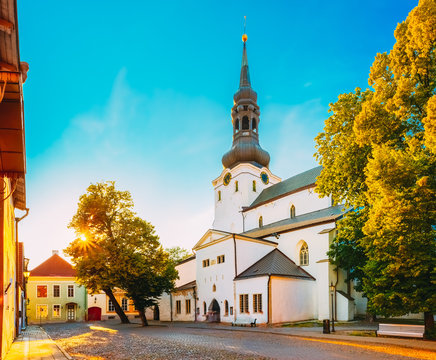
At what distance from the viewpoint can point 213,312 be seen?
33062 millimetres

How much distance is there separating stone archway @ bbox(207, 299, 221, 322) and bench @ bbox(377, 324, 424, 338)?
18.0 metres

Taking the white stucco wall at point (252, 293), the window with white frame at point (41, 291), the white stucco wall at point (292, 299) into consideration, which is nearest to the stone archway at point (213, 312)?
the white stucco wall at point (252, 293)

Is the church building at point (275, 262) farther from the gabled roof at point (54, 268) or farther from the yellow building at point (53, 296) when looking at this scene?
the gabled roof at point (54, 268)

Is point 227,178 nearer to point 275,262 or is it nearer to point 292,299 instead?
point 275,262

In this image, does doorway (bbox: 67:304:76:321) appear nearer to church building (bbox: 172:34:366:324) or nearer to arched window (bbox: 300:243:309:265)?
church building (bbox: 172:34:366:324)

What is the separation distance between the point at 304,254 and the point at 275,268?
395 centimetres

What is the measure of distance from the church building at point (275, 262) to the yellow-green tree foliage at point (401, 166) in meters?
7.74

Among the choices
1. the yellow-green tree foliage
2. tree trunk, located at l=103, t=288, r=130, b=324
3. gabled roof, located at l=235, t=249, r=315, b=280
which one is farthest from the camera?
tree trunk, located at l=103, t=288, r=130, b=324

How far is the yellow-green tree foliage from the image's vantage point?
42.6 feet

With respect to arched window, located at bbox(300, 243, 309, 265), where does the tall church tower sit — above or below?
above

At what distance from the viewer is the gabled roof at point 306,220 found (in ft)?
104

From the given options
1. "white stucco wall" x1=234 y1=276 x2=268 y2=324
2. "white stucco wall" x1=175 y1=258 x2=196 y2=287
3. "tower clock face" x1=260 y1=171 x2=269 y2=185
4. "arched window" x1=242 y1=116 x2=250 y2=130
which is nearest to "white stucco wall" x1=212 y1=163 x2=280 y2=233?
"tower clock face" x1=260 y1=171 x2=269 y2=185

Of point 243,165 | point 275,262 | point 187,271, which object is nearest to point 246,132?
point 243,165

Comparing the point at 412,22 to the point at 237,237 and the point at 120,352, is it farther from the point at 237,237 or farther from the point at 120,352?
the point at 237,237
